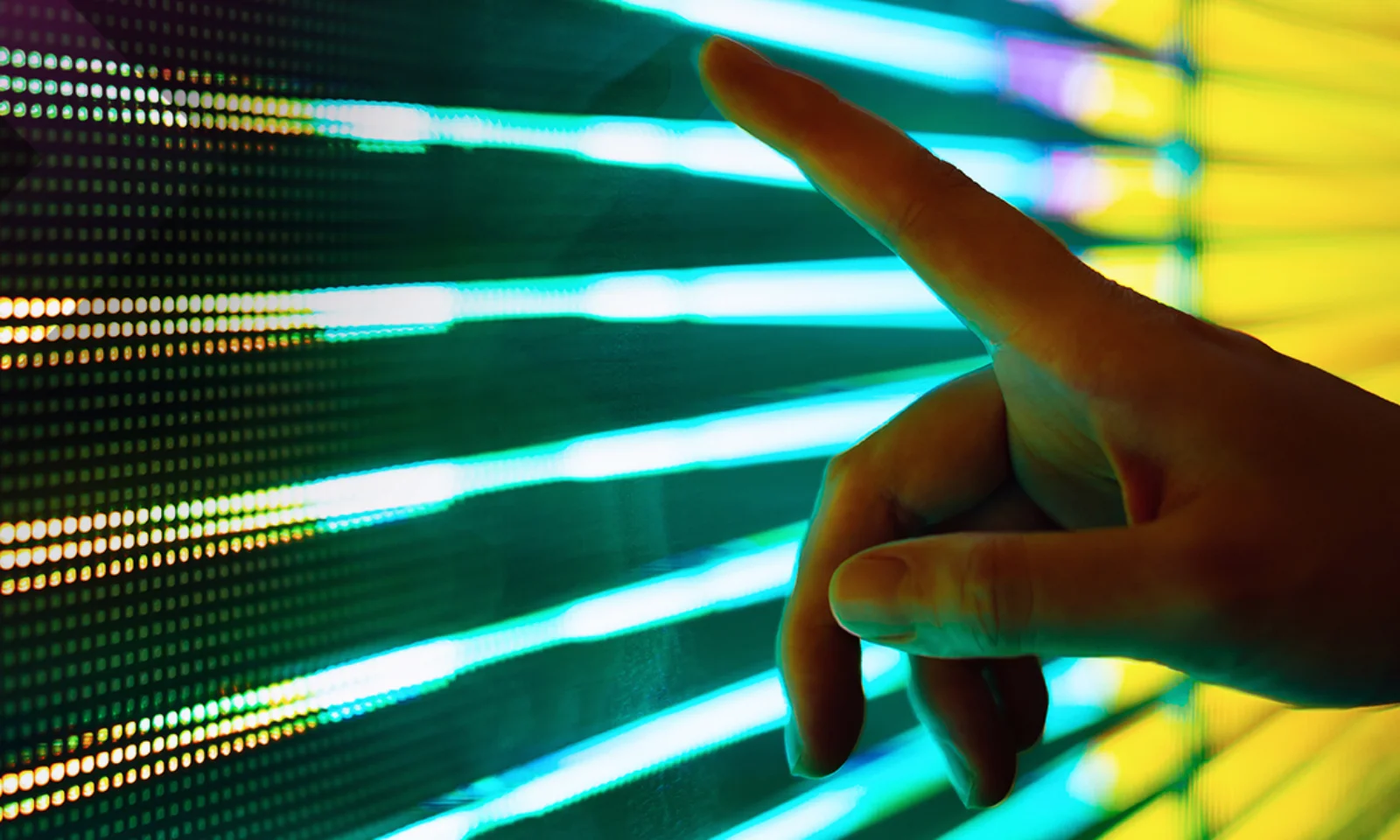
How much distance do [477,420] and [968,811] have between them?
3.53 ft

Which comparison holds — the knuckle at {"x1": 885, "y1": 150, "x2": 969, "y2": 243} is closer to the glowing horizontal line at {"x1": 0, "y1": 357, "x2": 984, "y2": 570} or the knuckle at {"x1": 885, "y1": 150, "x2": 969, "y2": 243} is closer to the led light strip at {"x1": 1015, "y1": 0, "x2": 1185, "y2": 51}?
the glowing horizontal line at {"x1": 0, "y1": 357, "x2": 984, "y2": 570}

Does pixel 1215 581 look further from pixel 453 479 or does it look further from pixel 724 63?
pixel 453 479

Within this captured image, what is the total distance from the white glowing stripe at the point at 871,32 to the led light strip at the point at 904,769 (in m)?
1.02

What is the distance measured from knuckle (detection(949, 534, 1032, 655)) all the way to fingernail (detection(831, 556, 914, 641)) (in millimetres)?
50

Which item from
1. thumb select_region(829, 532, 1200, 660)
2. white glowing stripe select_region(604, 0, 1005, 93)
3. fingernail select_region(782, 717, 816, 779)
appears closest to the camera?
thumb select_region(829, 532, 1200, 660)

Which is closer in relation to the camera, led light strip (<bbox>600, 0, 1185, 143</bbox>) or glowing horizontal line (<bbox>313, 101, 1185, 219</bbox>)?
glowing horizontal line (<bbox>313, 101, 1185, 219</bbox>)

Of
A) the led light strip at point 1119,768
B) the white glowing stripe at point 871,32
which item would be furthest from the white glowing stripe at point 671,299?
the led light strip at point 1119,768

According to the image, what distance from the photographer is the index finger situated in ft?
2.65

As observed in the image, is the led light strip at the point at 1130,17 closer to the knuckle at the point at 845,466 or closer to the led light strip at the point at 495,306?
the led light strip at the point at 495,306

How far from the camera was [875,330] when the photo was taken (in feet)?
4.97

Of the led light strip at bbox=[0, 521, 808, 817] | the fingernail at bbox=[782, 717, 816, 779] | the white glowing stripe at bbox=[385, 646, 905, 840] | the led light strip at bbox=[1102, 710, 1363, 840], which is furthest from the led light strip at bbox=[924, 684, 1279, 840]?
the fingernail at bbox=[782, 717, 816, 779]

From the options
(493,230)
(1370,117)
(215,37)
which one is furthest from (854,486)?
(1370,117)

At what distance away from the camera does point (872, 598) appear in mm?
776

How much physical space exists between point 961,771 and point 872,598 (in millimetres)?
341
